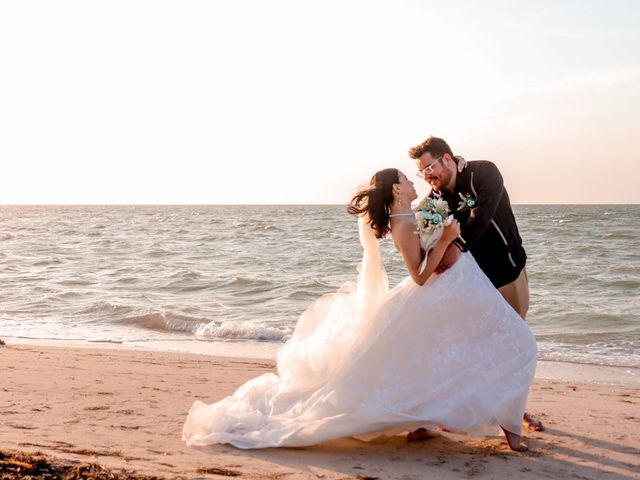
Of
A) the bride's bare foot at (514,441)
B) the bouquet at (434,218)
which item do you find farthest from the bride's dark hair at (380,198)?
the bride's bare foot at (514,441)

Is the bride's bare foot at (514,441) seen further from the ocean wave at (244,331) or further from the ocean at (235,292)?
the ocean wave at (244,331)

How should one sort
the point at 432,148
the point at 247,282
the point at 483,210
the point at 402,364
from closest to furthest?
the point at 402,364
the point at 483,210
the point at 432,148
the point at 247,282

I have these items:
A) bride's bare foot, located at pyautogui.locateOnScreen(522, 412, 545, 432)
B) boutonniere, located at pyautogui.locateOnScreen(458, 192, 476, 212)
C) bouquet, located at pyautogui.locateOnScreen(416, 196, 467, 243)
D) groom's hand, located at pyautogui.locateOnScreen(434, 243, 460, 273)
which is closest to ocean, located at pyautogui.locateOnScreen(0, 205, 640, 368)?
bride's bare foot, located at pyautogui.locateOnScreen(522, 412, 545, 432)

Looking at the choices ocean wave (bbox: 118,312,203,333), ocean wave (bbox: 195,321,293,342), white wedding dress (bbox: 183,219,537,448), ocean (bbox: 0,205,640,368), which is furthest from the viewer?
ocean wave (bbox: 118,312,203,333)

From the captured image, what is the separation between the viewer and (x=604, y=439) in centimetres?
548

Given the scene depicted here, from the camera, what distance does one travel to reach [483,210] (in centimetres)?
545

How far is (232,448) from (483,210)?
2.35 m

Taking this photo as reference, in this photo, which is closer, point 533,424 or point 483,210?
point 483,210

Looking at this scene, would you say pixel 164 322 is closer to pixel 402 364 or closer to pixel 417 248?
pixel 402 364

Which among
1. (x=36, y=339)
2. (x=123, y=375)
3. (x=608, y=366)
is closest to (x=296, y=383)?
(x=123, y=375)

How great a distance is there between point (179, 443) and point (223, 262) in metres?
20.4

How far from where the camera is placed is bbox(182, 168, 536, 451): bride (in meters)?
4.75

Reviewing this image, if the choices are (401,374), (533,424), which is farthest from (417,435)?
(533,424)

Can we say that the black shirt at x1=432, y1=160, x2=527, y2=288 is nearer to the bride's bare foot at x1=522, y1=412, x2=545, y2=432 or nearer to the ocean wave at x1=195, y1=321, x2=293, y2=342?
the bride's bare foot at x1=522, y1=412, x2=545, y2=432
